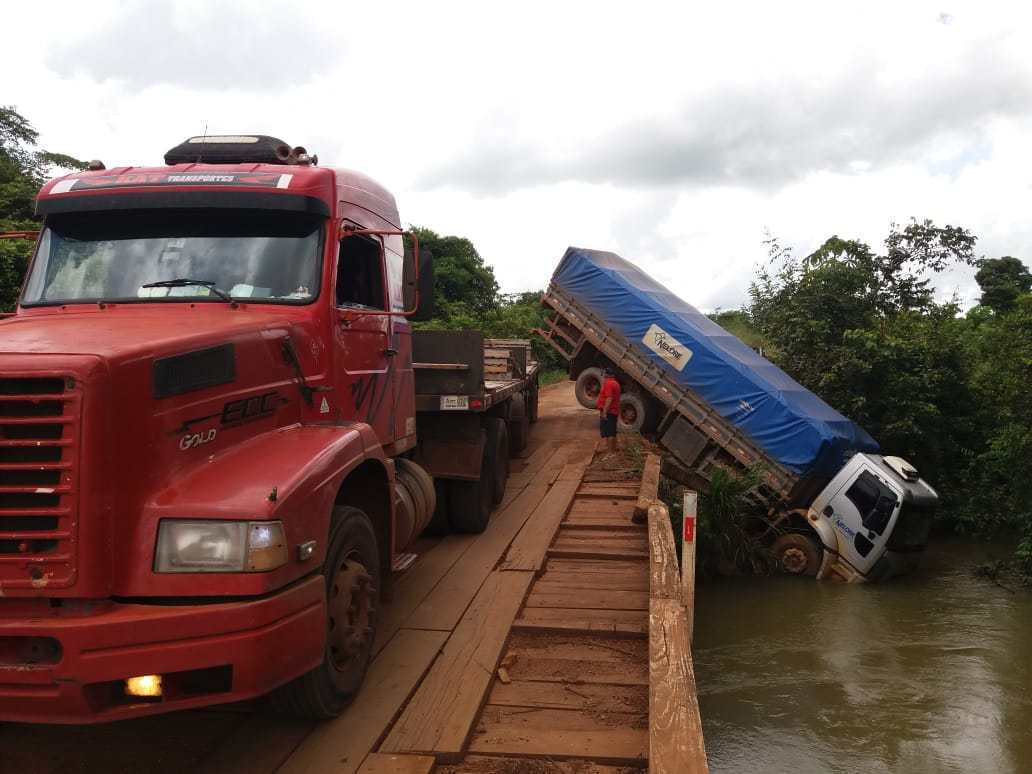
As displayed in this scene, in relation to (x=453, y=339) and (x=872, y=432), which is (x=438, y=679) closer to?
(x=453, y=339)

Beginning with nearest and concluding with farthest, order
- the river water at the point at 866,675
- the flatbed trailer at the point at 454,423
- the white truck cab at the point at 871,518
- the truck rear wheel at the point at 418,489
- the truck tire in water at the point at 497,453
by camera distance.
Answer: the truck rear wheel at the point at 418,489 < the flatbed trailer at the point at 454,423 < the river water at the point at 866,675 < the truck tire in water at the point at 497,453 < the white truck cab at the point at 871,518

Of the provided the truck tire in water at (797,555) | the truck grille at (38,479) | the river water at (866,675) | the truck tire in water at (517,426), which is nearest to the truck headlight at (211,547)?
the truck grille at (38,479)

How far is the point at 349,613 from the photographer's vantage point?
3828mm

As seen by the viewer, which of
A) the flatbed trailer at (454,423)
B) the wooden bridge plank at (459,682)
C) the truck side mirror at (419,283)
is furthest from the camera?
the flatbed trailer at (454,423)

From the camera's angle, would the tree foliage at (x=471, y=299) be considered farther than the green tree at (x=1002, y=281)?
No

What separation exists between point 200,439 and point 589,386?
13526mm

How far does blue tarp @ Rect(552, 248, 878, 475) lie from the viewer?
523 inches

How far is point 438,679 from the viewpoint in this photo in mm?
4180

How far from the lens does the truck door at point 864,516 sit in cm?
1268

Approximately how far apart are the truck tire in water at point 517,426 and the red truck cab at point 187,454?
7333 millimetres

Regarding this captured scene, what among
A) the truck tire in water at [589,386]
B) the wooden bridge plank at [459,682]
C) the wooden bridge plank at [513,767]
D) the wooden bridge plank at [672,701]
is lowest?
the wooden bridge plank at [459,682]

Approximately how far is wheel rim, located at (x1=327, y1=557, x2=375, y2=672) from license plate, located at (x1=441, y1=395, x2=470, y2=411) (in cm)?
360

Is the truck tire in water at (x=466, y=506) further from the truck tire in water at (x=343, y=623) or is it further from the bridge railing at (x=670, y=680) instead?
the truck tire in water at (x=343, y=623)

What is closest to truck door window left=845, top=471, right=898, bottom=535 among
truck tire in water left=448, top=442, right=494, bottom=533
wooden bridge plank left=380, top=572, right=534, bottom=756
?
truck tire in water left=448, top=442, right=494, bottom=533
